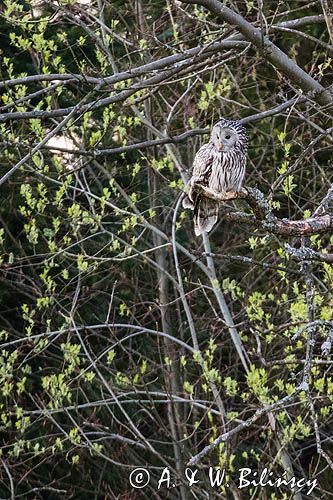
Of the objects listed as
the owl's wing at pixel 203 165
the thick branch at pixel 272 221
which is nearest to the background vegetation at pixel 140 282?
the owl's wing at pixel 203 165

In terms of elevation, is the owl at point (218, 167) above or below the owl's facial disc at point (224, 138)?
below

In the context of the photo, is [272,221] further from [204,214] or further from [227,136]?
[227,136]

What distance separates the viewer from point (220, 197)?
467cm

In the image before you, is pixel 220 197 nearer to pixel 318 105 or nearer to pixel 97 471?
pixel 318 105

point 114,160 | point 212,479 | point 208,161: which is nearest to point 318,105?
point 208,161

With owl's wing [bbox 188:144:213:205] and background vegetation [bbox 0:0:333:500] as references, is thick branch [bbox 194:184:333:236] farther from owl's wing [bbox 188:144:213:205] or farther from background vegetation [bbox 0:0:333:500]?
background vegetation [bbox 0:0:333:500]

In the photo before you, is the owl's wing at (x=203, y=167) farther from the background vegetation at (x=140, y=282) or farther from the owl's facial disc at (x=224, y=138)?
the background vegetation at (x=140, y=282)

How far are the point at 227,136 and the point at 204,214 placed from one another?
1.48ft

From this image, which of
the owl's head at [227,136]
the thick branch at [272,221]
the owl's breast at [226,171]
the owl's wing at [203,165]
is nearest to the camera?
the thick branch at [272,221]

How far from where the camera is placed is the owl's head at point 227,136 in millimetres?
5406

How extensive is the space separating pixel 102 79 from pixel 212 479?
307 cm

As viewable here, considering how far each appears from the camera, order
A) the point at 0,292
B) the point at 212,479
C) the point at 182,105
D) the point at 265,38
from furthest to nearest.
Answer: the point at 0,292 → the point at 182,105 → the point at 212,479 → the point at 265,38

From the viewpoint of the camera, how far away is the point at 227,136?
17.9ft

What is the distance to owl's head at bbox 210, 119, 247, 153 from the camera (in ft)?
17.7
